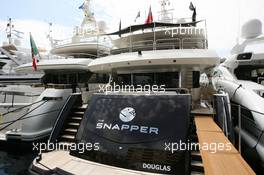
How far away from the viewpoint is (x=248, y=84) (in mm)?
8375

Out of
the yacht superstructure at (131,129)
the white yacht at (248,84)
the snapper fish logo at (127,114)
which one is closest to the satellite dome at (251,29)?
the white yacht at (248,84)

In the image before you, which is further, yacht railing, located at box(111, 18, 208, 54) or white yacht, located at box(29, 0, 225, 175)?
yacht railing, located at box(111, 18, 208, 54)

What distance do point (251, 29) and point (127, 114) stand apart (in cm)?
1082

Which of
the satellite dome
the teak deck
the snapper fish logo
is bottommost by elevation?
the teak deck

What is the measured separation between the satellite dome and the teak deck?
9.12 metres

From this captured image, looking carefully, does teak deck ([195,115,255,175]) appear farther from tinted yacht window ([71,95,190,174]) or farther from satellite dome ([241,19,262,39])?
satellite dome ([241,19,262,39])

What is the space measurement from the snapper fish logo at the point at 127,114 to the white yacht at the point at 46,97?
3990 mm

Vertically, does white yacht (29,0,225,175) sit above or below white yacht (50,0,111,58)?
below

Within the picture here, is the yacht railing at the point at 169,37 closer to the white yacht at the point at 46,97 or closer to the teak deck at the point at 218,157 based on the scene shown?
the white yacht at the point at 46,97

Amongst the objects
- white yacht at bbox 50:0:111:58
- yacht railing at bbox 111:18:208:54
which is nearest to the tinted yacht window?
yacht railing at bbox 111:18:208:54

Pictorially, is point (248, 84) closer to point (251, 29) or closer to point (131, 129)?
point (131, 129)

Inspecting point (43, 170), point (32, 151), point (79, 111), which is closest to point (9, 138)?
point (32, 151)

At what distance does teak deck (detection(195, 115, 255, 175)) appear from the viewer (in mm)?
3603

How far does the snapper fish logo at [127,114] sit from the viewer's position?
5848 mm
